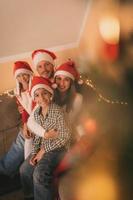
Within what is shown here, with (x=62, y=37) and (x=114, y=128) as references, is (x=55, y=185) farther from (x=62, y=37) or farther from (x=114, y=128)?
(x=62, y=37)

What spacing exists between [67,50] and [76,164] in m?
0.27

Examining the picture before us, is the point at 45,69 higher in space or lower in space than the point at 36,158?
higher

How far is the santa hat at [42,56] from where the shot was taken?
36.9 inches

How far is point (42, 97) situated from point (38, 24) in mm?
173

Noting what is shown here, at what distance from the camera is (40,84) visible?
0.91 meters

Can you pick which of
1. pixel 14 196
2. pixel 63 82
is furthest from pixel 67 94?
pixel 14 196

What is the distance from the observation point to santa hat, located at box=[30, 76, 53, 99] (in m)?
0.91

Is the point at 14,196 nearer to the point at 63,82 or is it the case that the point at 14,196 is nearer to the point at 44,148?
the point at 44,148

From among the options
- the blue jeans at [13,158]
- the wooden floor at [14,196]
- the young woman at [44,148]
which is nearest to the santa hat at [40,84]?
the young woman at [44,148]

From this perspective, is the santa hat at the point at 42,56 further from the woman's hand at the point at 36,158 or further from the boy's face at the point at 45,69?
the woman's hand at the point at 36,158

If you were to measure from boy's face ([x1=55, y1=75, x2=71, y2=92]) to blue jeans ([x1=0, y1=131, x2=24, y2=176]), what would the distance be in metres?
0.14

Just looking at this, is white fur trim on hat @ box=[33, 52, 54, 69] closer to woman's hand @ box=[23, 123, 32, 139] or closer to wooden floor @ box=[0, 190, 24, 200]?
woman's hand @ box=[23, 123, 32, 139]

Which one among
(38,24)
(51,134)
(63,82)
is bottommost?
(51,134)

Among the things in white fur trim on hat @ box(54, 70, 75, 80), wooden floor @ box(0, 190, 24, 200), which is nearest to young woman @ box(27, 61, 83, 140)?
white fur trim on hat @ box(54, 70, 75, 80)
